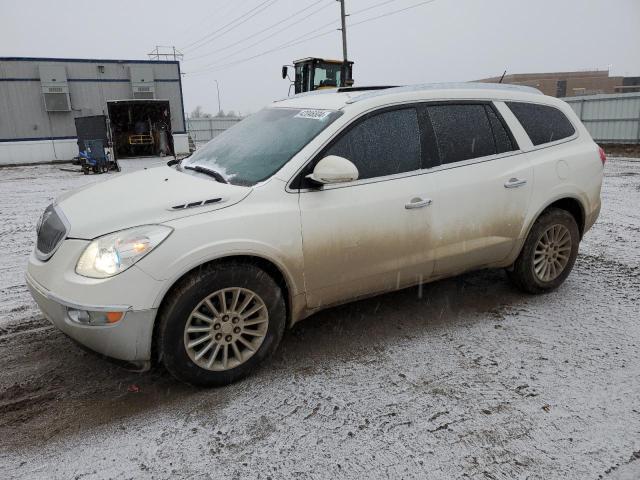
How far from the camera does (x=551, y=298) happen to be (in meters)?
4.29

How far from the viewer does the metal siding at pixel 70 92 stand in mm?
21750

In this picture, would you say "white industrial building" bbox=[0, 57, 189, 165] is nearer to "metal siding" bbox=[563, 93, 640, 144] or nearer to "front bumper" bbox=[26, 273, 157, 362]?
"metal siding" bbox=[563, 93, 640, 144]

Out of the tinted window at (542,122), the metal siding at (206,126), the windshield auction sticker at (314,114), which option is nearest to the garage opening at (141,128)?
the windshield auction sticker at (314,114)

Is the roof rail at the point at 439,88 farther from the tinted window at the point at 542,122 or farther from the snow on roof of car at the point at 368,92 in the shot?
the tinted window at the point at 542,122

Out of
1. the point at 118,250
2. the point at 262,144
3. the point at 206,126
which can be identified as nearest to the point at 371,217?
the point at 262,144

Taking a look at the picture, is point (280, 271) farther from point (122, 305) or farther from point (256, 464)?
point (256, 464)

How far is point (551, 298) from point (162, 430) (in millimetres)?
3461

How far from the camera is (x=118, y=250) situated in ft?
8.58

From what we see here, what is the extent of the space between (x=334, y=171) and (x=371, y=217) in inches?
18.3

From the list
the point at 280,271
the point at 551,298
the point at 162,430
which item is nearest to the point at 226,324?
the point at 280,271

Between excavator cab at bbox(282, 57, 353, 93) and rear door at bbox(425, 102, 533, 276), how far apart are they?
13.6m

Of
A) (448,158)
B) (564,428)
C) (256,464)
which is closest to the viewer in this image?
(256,464)

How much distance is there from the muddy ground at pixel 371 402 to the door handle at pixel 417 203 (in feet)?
3.33

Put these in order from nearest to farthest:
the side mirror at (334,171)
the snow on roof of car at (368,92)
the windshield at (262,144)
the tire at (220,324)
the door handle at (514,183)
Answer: the tire at (220,324) < the side mirror at (334,171) < the windshield at (262,144) < the snow on roof of car at (368,92) < the door handle at (514,183)
